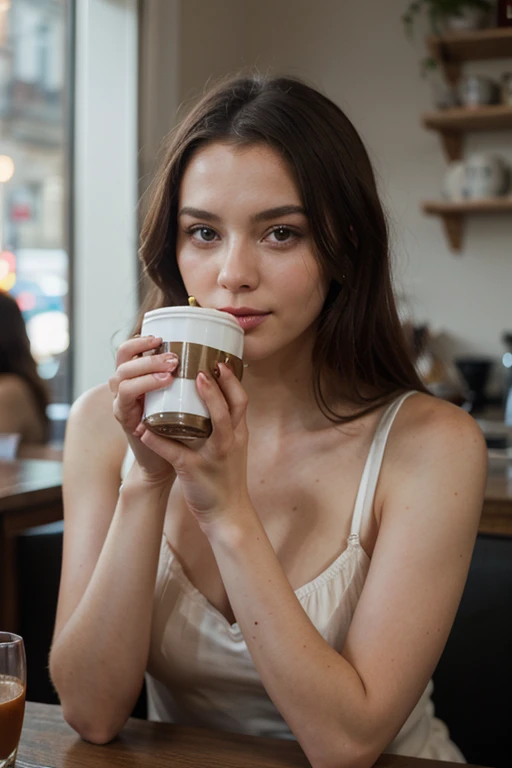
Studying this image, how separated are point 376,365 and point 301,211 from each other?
0.29m

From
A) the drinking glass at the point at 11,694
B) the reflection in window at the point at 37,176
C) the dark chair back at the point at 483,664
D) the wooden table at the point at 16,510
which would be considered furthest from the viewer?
the reflection in window at the point at 37,176

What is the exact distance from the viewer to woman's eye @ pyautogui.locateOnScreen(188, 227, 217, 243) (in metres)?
1.15

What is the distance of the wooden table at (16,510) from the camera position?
5.80 ft

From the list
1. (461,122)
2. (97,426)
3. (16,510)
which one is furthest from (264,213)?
(461,122)

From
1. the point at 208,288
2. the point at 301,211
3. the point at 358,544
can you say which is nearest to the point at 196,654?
the point at 358,544

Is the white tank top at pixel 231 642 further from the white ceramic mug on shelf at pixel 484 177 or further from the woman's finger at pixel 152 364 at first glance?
the white ceramic mug on shelf at pixel 484 177

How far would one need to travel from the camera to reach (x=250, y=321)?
43.4 inches

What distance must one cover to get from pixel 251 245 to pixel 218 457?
0.93 ft

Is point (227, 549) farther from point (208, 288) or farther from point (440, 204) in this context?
point (440, 204)

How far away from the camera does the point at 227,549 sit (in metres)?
0.99

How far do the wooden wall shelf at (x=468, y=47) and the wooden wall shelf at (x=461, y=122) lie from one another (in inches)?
9.6

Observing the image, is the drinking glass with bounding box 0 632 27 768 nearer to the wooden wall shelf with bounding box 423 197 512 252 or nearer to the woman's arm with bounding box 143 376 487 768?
the woman's arm with bounding box 143 376 487 768

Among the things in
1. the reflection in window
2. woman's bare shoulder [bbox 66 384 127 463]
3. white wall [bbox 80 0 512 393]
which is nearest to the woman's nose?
woman's bare shoulder [bbox 66 384 127 463]

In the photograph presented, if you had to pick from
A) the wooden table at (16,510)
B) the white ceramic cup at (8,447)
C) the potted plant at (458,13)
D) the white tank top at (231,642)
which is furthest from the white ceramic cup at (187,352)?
the potted plant at (458,13)
